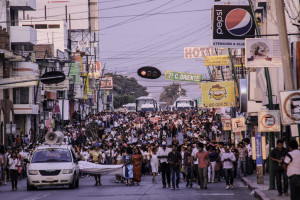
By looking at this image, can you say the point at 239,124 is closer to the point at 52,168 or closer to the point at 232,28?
the point at 232,28

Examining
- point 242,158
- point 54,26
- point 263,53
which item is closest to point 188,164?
point 242,158

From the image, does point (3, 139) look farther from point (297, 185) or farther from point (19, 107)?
point (297, 185)

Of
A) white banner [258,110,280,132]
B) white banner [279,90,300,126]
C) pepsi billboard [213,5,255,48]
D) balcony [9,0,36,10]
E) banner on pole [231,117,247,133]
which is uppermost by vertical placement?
balcony [9,0,36,10]

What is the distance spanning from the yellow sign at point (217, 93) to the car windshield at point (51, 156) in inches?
721

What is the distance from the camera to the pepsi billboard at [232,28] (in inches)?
1117

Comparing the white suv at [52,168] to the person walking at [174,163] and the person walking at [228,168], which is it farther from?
the person walking at [228,168]

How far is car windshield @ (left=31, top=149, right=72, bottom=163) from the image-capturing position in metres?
27.5

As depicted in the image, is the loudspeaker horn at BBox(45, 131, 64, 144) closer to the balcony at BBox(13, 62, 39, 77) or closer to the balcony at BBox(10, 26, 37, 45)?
the balcony at BBox(13, 62, 39, 77)

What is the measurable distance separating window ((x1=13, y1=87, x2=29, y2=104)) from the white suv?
123 feet

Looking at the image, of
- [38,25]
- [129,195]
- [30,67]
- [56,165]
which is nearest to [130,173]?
[56,165]

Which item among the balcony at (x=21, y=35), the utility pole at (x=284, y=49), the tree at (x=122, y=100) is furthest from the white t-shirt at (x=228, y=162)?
the tree at (x=122, y=100)

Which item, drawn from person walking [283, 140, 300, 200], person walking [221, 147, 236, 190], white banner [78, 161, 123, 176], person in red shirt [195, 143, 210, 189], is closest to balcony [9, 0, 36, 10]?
white banner [78, 161, 123, 176]

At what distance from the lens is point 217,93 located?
148 feet

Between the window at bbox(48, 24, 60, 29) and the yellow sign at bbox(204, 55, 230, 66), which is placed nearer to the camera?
the yellow sign at bbox(204, 55, 230, 66)
